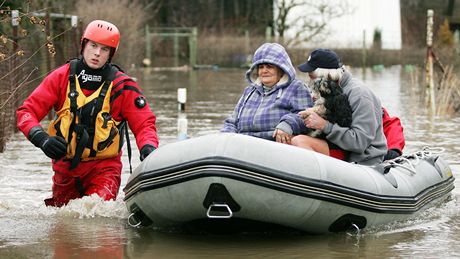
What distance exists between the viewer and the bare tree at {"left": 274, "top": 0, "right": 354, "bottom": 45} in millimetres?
Answer: 43531

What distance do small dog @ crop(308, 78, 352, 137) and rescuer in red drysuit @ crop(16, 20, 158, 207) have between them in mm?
1251

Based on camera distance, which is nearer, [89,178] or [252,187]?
[252,187]

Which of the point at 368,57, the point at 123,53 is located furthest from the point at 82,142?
the point at 368,57

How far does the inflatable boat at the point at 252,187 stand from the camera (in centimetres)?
702

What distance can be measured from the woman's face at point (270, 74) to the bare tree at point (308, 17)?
114ft

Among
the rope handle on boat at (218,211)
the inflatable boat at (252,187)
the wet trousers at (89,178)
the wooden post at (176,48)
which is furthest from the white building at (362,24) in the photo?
the rope handle on boat at (218,211)

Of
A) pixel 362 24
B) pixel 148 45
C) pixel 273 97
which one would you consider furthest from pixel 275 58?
pixel 362 24

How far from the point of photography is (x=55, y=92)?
8.37m

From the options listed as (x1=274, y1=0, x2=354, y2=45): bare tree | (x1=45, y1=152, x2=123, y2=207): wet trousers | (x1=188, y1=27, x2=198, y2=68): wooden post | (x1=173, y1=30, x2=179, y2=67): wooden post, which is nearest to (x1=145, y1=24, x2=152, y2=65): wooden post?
(x1=173, y1=30, x2=179, y2=67): wooden post

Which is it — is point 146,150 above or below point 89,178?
above

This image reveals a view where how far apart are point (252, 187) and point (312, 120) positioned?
1.15m

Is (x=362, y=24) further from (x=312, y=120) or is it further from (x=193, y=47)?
(x=312, y=120)

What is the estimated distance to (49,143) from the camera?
794 cm

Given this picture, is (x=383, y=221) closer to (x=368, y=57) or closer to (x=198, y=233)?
(x=198, y=233)
